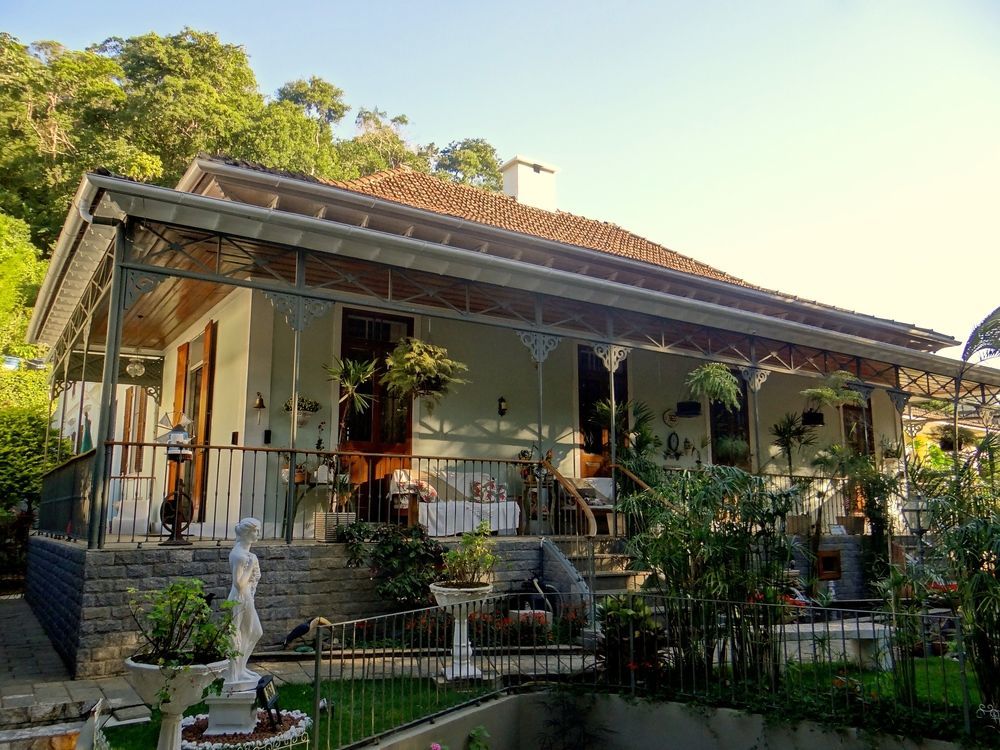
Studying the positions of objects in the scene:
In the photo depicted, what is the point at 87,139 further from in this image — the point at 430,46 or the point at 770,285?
the point at 770,285

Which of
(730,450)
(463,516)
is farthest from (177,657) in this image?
(730,450)

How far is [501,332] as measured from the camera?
11.9 meters

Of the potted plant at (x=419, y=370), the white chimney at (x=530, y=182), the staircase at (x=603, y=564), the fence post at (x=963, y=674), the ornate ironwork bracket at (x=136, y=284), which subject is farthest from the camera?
the white chimney at (x=530, y=182)

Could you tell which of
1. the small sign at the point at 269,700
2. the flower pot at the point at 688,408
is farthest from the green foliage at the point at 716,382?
the small sign at the point at 269,700

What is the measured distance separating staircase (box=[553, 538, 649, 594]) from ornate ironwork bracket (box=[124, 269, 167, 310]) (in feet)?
16.8

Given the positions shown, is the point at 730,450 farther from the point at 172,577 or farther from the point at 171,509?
the point at 172,577

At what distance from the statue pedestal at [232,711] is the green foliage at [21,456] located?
11255mm

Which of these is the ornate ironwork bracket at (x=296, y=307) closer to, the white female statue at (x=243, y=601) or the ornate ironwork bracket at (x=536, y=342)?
the ornate ironwork bracket at (x=536, y=342)

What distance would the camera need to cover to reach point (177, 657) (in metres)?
4.09

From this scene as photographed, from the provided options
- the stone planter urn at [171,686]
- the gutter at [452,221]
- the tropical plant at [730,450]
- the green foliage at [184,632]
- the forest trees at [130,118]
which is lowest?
the stone planter urn at [171,686]

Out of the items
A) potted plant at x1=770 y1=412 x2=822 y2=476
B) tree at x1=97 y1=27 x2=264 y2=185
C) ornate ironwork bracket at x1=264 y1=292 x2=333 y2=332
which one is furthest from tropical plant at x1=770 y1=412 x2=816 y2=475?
tree at x1=97 y1=27 x2=264 y2=185

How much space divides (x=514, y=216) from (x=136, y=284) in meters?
9.24

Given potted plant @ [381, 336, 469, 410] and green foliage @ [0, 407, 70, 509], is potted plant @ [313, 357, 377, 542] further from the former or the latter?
green foliage @ [0, 407, 70, 509]

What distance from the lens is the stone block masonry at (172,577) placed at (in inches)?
255
